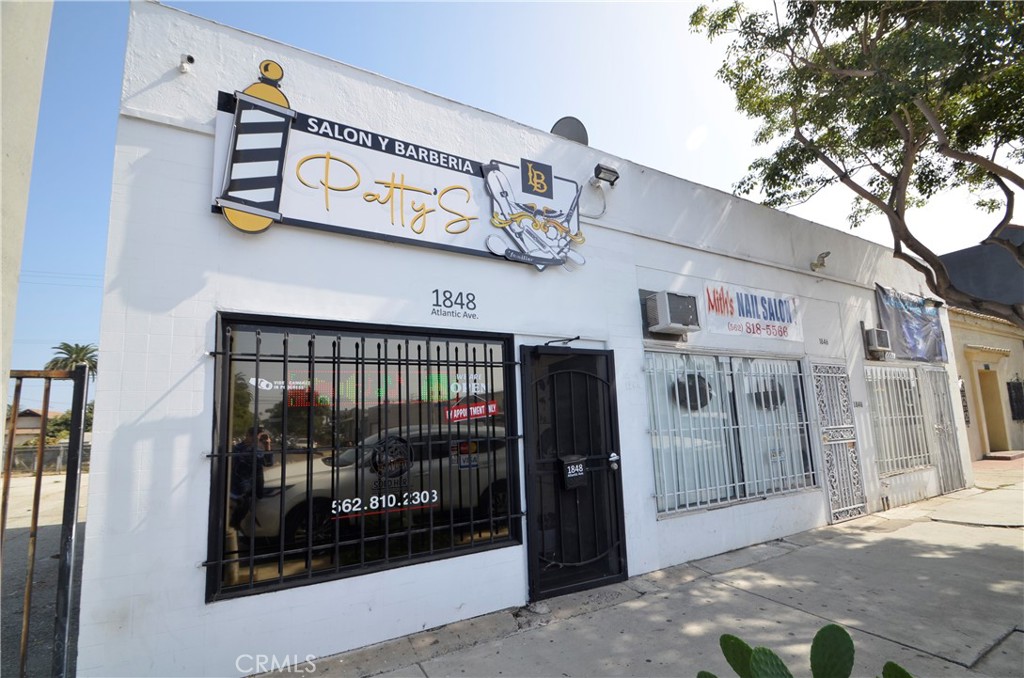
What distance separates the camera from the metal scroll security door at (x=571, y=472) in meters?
4.55

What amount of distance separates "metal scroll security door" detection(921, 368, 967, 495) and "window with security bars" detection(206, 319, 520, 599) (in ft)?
28.7

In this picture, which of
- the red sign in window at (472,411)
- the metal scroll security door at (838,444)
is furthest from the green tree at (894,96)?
the red sign in window at (472,411)

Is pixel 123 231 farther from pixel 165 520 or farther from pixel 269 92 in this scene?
pixel 165 520

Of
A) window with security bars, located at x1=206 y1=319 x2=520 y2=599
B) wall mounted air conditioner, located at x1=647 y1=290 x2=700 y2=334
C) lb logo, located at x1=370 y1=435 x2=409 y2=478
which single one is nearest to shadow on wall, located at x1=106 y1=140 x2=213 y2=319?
window with security bars, located at x1=206 y1=319 x2=520 y2=599

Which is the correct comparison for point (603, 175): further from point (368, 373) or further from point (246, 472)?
point (246, 472)

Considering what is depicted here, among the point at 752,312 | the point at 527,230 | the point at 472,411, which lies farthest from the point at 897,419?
the point at 472,411

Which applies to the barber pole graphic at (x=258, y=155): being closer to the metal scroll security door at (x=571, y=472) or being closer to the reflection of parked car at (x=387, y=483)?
the reflection of parked car at (x=387, y=483)

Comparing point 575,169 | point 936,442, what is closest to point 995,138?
point 936,442

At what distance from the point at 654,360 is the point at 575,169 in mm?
2315

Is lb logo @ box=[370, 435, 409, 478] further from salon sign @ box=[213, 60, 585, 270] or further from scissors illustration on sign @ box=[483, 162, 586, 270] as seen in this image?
scissors illustration on sign @ box=[483, 162, 586, 270]

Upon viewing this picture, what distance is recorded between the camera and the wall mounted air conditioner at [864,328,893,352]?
8.08 meters

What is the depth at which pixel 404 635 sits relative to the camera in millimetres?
3713

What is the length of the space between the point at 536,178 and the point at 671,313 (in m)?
2.07

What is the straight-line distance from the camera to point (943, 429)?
29.6 ft
